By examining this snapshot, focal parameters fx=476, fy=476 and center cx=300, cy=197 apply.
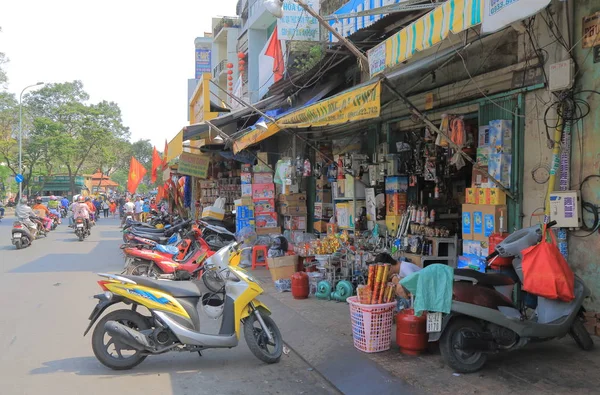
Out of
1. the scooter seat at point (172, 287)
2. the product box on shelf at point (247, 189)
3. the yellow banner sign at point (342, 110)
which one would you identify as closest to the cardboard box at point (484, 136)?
the yellow banner sign at point (342, 110)

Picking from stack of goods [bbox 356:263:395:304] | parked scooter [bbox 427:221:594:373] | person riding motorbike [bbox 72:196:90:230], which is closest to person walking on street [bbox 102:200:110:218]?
person riding motorbike [bbox 72:196:90:230]

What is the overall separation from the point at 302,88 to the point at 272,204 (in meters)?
3.15

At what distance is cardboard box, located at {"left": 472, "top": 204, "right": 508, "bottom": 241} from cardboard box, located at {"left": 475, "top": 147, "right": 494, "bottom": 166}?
1.81ft

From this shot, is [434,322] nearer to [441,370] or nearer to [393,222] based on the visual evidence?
[441,370]

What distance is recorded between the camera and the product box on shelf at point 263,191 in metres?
11.8

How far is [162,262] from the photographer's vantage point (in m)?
9.08

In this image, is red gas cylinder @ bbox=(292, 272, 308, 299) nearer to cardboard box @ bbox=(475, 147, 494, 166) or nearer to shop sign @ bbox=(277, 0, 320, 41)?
cardboard box @ bbox=(475, 147, 494, 166)

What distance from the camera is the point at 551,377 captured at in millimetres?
4133

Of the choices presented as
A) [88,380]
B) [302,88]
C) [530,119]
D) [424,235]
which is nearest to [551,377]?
[530,119]

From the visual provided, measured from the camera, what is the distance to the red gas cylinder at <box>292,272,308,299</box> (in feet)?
24.5

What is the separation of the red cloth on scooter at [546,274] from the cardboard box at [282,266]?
491 centimetres

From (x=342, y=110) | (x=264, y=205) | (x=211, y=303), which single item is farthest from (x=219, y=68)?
(x=211, y=303)

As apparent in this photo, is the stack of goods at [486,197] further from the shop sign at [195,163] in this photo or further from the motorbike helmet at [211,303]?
the shop sign at [195,163]

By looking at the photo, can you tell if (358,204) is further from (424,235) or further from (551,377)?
(551,377)
